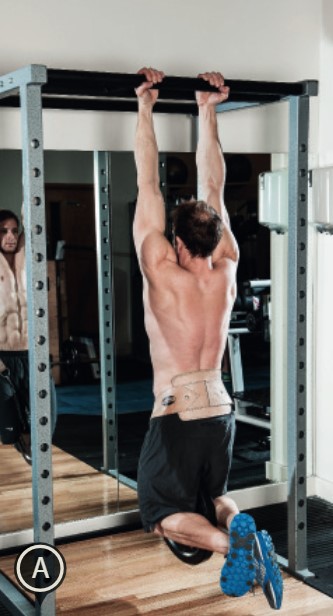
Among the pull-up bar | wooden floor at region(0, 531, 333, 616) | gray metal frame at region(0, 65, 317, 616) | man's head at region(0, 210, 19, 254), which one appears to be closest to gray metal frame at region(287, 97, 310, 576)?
gray metal frame at region(0, 65, 317, 616)

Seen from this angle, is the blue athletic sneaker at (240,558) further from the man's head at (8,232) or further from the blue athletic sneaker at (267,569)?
the man's head at (8,232)

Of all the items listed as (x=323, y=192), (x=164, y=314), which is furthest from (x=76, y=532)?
(x=323, y=192)

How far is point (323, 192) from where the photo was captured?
4254mm

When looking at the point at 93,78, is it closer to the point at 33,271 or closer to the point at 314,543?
the point at 33,271

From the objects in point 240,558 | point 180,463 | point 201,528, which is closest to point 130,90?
point 180,463

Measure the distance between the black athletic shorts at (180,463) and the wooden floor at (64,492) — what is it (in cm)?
106

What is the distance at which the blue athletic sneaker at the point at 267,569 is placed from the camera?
3.59 m

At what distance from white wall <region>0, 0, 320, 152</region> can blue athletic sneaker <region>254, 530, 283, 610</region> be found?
2193 mm

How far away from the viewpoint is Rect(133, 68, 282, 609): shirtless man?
12.2 feet

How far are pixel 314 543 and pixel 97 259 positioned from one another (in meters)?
1.89

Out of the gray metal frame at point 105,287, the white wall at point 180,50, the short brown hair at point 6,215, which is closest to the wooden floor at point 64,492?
the gray metal frame at point 105,287

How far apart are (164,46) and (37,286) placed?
72.9 inches

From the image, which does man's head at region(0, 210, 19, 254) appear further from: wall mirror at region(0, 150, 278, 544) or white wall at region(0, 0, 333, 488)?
white wall at region(0, 0, 333, 488)

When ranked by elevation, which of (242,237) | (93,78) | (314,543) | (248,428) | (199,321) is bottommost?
(314,543)
